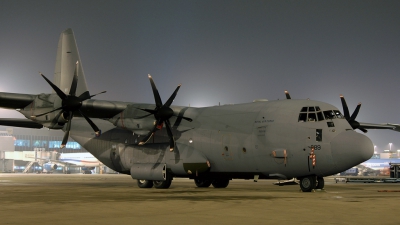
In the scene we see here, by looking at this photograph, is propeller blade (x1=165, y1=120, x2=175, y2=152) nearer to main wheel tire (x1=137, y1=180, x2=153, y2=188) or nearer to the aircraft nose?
main wheel tire (x1=137, y1=180, x2=153, y2=188)

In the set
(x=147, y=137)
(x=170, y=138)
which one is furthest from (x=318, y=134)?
(x=147, y=137)

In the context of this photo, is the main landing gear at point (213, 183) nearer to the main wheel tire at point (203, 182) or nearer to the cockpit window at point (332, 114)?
the main wheel tire at point (203, 182)

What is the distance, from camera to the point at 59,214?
11.3m

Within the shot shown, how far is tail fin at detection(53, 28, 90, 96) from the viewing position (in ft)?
97.1

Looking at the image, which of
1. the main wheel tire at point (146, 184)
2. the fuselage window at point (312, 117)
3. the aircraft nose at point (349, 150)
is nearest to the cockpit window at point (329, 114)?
the fuselage window at point (312, 117)

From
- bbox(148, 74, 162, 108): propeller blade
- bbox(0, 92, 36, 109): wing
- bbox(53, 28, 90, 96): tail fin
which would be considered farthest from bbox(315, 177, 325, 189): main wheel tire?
bbox(0, 92, 36, 109): wing

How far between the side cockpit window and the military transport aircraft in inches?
1.8

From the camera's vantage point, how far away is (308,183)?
21625 millimetres

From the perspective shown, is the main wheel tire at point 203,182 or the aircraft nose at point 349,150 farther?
the main wheel tire at point 203,182

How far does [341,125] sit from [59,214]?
1410cm

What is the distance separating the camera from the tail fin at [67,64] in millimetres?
29609

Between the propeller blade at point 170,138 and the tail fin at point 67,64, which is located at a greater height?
A: the tail fin at point 67,64

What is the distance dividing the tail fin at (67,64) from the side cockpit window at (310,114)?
557 inches

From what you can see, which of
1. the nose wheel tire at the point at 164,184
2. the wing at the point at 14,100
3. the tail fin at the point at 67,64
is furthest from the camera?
the tail fin at the point at 67,64
